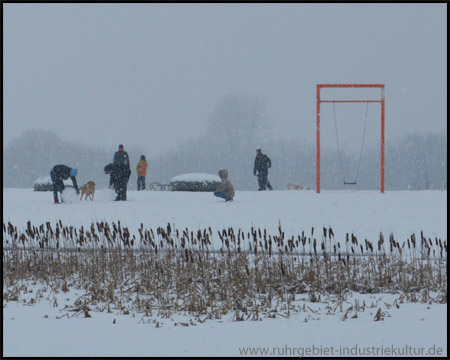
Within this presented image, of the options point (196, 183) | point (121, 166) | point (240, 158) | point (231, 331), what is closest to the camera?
point (231, 331)

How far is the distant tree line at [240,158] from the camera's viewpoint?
3647 cm

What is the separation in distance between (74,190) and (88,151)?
89.9 ft

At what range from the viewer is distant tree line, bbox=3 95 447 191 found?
36.5 metres

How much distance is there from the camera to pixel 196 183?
22000 millimetres

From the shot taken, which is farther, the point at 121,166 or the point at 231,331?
the point at 121,166

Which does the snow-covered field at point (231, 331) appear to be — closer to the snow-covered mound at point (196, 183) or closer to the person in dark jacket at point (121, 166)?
the person in dark jacket at point (121, 166)

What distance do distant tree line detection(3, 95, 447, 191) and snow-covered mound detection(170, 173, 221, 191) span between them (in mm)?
13654

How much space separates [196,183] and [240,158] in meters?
16.3

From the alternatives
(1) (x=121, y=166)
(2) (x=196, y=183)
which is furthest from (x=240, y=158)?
(1) (x=121, y=166)

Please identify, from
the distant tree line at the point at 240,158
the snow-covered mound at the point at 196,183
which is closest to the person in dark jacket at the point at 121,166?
the snow-covered mound at the point at 196,183

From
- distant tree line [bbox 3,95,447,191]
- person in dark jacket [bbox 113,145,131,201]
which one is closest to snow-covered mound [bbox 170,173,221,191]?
person in dark jacket [bbox 113,145,131,201]

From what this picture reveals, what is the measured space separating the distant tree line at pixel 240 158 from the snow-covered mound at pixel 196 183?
44.8ft

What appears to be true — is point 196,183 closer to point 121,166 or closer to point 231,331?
point 121,166

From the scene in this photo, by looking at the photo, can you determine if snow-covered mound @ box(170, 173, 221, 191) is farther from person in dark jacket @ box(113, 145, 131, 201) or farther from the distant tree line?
the distant tree line
